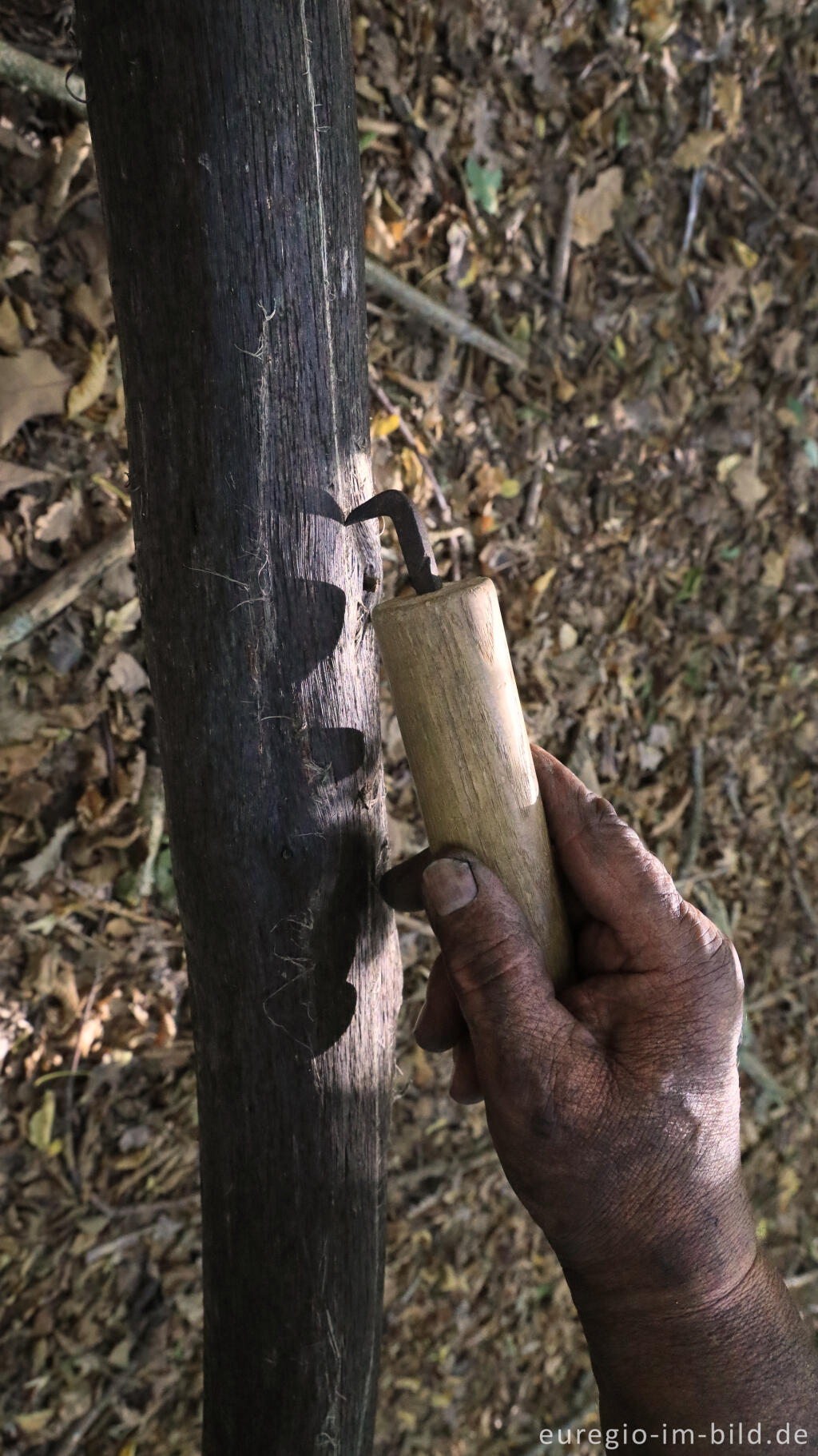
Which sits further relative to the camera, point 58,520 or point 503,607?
point 503,607

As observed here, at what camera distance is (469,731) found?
111 cm

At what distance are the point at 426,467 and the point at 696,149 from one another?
53.5 inches

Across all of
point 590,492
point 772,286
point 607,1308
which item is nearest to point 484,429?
point 590,492

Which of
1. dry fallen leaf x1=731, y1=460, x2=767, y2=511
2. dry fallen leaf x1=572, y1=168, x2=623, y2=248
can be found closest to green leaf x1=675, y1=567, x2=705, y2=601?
dry fallen leaf x1=731, y1=460, x2=767, y2=511

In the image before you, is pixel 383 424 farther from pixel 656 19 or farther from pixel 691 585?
pixel 656 19

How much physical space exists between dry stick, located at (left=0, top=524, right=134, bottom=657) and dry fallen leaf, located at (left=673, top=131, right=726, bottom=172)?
6.62 ft

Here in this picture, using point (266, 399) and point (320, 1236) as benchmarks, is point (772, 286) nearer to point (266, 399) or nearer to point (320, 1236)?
point (266, 399)

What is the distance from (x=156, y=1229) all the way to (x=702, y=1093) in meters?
1.55

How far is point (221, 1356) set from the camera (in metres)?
1.36

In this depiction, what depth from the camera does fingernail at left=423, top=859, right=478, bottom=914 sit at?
43.9 inches

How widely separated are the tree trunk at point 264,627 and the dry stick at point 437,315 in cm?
104

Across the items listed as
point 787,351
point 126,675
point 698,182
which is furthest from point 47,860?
point 787,351

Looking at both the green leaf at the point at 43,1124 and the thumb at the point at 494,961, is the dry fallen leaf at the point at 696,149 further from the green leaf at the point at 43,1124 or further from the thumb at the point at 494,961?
the green leaf at the point at 43,1124

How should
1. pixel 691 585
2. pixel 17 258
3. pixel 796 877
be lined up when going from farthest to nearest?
pixel 796 877, pixel 691 585, pixel 17 258
